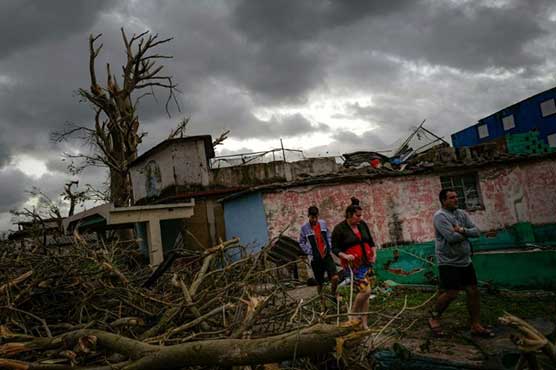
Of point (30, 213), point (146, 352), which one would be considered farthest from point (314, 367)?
point (30, 213)

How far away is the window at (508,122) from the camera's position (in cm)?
2942

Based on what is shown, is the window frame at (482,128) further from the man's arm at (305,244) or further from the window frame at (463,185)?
the man's arm at (305,244)

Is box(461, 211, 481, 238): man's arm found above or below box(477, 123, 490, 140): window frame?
below

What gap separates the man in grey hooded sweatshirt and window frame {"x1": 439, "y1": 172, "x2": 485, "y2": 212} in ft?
33.9

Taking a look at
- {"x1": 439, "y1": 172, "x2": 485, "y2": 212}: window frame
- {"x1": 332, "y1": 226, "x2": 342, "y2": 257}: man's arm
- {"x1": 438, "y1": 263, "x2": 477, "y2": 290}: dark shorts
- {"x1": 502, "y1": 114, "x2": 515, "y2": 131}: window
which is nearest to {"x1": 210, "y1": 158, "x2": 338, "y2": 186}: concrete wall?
{"x1": 439, "y1": 172, "x2": 485, "y2": 212}: window frame

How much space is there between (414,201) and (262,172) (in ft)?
24.9

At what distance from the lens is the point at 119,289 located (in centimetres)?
366

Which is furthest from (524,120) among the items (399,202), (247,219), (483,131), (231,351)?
(231,351)

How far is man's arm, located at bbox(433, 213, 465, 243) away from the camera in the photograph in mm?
4885

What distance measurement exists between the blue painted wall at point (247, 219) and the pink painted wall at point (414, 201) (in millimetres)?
384

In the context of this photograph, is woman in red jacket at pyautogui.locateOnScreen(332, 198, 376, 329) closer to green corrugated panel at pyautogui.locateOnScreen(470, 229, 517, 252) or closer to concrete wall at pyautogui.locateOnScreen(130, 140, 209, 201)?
green corrugated panel at pyautogui.locateOnScreen(470, 229, 517, 252)

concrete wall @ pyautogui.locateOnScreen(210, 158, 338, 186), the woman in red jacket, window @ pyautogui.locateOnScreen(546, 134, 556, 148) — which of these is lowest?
the woman in red jacket

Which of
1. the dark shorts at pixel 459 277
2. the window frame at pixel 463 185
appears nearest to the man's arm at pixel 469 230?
the dark shorts at pixel 459 277

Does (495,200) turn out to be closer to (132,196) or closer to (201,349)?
(201,349)
